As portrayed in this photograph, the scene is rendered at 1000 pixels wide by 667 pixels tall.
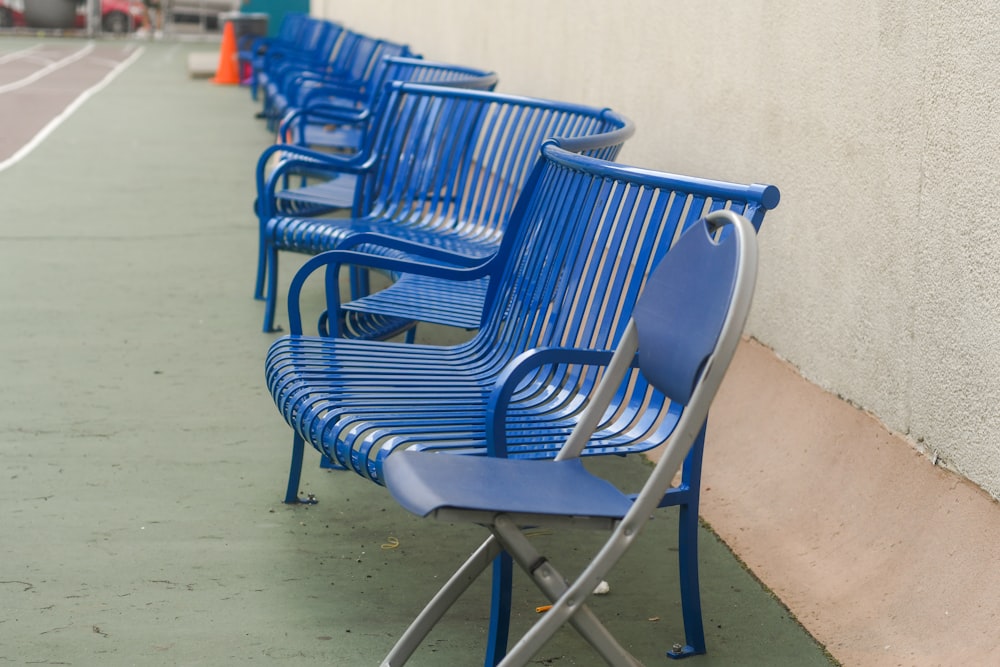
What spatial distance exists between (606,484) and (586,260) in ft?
2.91

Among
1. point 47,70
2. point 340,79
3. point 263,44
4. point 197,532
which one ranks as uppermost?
point 340,79

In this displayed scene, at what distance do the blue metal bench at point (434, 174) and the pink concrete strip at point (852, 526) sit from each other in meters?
1.38

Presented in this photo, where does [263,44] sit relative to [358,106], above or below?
below

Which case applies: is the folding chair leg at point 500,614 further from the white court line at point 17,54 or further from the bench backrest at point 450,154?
the white court line at point 17,54

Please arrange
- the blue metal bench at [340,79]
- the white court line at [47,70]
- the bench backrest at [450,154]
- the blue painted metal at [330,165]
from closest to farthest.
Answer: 1. the bench backrest at [450,154]
2. the blue painted metal at [330,165]
3. the blue metal bench at [340,79]
4. the white court line at [47,70]

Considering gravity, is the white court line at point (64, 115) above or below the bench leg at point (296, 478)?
below

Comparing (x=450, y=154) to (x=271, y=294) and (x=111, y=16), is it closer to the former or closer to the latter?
(x=271, y=294)

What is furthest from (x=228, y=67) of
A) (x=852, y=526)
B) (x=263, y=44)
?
(x=852, y=526)

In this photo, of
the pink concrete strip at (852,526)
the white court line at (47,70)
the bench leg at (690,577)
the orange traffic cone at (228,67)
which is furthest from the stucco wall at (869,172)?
the orange traffic cone at (228,67)

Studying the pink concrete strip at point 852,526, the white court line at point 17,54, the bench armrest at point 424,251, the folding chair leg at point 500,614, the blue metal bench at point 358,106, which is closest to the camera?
the folding chair leg at point 500,614

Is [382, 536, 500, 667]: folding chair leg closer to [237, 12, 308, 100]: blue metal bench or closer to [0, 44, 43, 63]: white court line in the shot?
[237, 12, 308, 100]: blue metal bench

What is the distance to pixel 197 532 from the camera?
393 centimetres

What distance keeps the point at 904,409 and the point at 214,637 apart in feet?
6.22

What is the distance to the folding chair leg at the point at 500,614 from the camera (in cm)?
309
